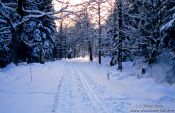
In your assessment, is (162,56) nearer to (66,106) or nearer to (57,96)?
(57,96)

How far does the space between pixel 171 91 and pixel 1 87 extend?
8.96 m

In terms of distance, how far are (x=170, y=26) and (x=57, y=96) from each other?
6.78 meters

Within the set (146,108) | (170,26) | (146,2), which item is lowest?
(146,108)

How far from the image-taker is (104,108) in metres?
10.0

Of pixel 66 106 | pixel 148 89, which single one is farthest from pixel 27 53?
pixel 66 106

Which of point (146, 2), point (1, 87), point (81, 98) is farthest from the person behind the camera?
point (146, 2)

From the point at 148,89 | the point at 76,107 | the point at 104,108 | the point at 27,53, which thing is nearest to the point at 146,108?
the point at 104,108

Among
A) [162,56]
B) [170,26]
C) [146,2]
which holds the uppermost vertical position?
[146,2]

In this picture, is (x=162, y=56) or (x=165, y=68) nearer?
(x=165, y=68)

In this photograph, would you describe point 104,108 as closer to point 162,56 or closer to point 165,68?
point 165,68

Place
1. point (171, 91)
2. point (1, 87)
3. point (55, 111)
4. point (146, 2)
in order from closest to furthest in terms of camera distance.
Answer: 1. point (55, 111)
2. point (171, 91)
3. point (1, 87)
4. point (146, 2)

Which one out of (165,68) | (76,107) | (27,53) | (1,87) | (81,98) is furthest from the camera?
(27,53)

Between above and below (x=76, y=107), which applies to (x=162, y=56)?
above

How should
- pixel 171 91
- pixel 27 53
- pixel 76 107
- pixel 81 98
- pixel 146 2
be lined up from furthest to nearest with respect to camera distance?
1. pixel 27 53
2. pixel 146 2
3. pixel 171 91
4. pixel 81 98
5. pixel 76 107
